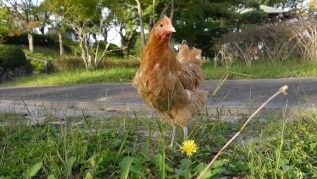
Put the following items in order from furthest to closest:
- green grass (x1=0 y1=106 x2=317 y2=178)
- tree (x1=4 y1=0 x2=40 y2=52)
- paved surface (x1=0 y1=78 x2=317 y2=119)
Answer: tree (x1=4 y1=0 x2=40 y2=52) < paved surface (x1=0 y1=78 x2=317 y2=119) < green grass (x1=0 y1=106 x2=317 y2=178)

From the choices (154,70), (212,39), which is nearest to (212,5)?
(212,39)

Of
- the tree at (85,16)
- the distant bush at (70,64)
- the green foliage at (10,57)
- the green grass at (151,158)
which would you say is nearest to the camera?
the green grass at (151,158)

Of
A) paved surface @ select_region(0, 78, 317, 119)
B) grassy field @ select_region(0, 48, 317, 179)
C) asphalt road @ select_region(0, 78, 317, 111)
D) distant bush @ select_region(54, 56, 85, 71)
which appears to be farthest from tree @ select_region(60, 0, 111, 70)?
grassy field @ select_region(0, 48, 317, 179)

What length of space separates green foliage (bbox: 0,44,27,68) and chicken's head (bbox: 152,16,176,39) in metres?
19.4

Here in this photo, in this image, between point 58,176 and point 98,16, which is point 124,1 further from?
point 58,176

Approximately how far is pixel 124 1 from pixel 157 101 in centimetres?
1653

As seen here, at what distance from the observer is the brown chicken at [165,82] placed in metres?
2.34

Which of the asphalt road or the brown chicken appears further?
the asphalt road

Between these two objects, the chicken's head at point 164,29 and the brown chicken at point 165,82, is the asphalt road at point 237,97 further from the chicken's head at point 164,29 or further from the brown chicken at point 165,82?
the chicken's head at point 164,29

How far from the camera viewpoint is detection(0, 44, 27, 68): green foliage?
64.4 ft

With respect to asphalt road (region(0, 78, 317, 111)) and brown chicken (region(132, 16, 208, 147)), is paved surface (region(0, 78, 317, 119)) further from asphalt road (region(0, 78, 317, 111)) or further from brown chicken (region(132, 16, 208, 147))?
brown chicken (region(132, 16, 208, 147))

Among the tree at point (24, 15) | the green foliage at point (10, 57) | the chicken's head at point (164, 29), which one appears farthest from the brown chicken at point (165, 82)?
the tree at point (24, 15)

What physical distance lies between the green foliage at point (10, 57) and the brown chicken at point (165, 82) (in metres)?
19.2

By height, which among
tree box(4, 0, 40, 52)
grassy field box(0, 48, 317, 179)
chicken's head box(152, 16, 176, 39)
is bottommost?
grassy field box(0, 48, 317, 179)
